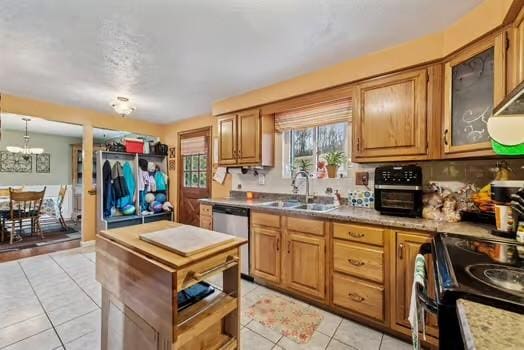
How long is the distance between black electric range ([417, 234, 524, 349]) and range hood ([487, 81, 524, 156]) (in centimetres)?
57

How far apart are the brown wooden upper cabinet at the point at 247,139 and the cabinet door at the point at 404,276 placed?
5.91ft

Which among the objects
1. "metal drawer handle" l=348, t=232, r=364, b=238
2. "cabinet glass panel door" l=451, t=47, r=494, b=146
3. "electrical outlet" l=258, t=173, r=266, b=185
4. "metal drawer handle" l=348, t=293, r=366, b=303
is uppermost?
"cabinet glass panel door" l=451, t=47, r=494, b=146

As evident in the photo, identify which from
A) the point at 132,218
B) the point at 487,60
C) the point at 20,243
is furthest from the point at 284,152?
the point at 20,243

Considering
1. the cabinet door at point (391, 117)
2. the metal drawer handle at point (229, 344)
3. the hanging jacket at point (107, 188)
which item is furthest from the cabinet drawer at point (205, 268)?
the hanging jacket at point (107, 188)

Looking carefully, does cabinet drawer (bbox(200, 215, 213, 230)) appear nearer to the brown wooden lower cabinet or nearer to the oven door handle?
the brown wooden lower cabinet

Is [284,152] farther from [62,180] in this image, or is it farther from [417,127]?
[62,180]

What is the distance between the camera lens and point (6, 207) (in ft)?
13.9

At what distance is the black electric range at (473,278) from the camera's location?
71 centimetres

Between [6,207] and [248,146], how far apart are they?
478cm

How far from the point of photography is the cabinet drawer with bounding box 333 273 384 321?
1820mm

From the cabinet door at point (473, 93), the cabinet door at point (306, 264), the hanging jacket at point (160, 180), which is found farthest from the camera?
the hanging jacket at point (160, 180)

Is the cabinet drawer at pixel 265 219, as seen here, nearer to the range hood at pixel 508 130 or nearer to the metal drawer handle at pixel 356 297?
the metal drawer handle at pixel 356 297

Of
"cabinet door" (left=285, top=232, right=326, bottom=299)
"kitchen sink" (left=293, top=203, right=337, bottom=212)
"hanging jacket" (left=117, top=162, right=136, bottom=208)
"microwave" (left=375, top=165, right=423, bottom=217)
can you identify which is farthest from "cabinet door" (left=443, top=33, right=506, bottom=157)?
"hanging jacket" (left=117, top=162, right=136, bottom=208)

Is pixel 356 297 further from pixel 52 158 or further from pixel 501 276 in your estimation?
pixel 52 158
